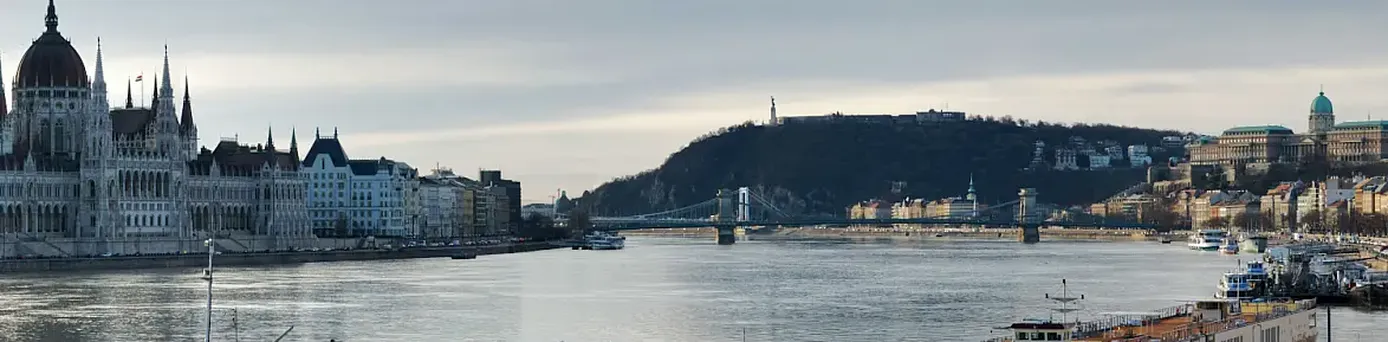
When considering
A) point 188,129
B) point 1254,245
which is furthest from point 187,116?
point 1254,245

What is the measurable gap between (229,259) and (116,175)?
38.1 ft

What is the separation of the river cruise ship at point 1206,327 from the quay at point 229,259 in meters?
61.0

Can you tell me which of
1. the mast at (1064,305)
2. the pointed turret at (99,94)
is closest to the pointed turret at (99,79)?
the pointed turret at (99,94)

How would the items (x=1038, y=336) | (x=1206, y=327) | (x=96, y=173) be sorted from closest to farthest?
(x=1038, y=336), (x=1206, y=327), (x=96, y=173)

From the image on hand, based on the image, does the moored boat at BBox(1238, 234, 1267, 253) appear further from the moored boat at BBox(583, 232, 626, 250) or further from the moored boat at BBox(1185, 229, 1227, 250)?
the moored boat at BBox(583, 232, 626, 250)

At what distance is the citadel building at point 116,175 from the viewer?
111250mm

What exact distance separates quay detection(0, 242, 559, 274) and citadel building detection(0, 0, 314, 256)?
522 cm

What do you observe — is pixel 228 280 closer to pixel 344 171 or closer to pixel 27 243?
pixel 27 243

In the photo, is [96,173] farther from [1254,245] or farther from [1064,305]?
[1064,305]

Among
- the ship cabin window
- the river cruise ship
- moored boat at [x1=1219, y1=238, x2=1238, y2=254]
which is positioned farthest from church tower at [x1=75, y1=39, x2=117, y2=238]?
the ship cabin window

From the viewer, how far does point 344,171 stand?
13638 cm

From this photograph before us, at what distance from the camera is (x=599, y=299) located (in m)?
68.6

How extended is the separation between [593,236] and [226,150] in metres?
23.3

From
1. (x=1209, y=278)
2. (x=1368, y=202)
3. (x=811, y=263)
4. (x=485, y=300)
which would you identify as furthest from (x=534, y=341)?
(x=1368, y=202)
